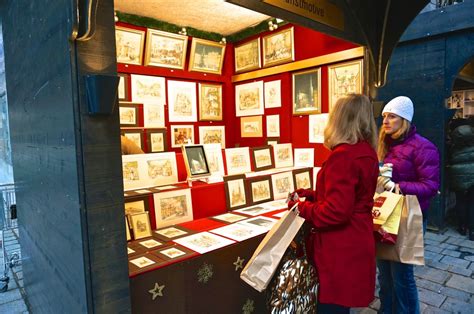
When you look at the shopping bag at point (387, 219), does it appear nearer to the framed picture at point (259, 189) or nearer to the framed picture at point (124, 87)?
the framed picture at point (259, 189)

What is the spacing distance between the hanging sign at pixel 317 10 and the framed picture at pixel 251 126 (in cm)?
154

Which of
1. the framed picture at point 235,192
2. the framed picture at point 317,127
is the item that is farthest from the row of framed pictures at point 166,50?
the framed picture at point 235,192

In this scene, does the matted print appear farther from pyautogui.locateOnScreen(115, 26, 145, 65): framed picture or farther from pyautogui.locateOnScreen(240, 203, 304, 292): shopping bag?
pyautogui.locateOnScreen(115, 26, 145, 65): framed picture

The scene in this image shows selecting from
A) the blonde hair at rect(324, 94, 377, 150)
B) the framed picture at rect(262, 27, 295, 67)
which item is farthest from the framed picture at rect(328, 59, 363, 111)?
the blonde hair at rect(324, 94, 377, 150)

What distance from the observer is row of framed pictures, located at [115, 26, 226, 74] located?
3162 millimetres

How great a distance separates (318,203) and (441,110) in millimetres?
4443

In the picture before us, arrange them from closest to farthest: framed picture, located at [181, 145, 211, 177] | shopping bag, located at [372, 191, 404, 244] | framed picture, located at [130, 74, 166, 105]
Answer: shopping bag, located at [372, 191, 404, 244] → framed picture, located at [181, 145, 211, 177] → framed picture, located at [130, 74, 166, 105]

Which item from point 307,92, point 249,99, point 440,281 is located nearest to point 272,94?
point 249,99

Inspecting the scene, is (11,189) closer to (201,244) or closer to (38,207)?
(38,207)

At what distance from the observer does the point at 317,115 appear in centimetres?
333

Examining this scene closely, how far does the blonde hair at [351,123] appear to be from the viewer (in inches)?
61.7

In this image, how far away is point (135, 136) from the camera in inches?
120

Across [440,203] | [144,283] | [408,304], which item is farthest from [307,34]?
[440,203]

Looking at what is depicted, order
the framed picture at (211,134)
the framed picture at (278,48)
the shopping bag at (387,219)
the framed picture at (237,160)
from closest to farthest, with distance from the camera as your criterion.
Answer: the shopping bag at (387,219), the framed picture at (237,160), the framed picture at (278,48), the framed picture at (211,134)
